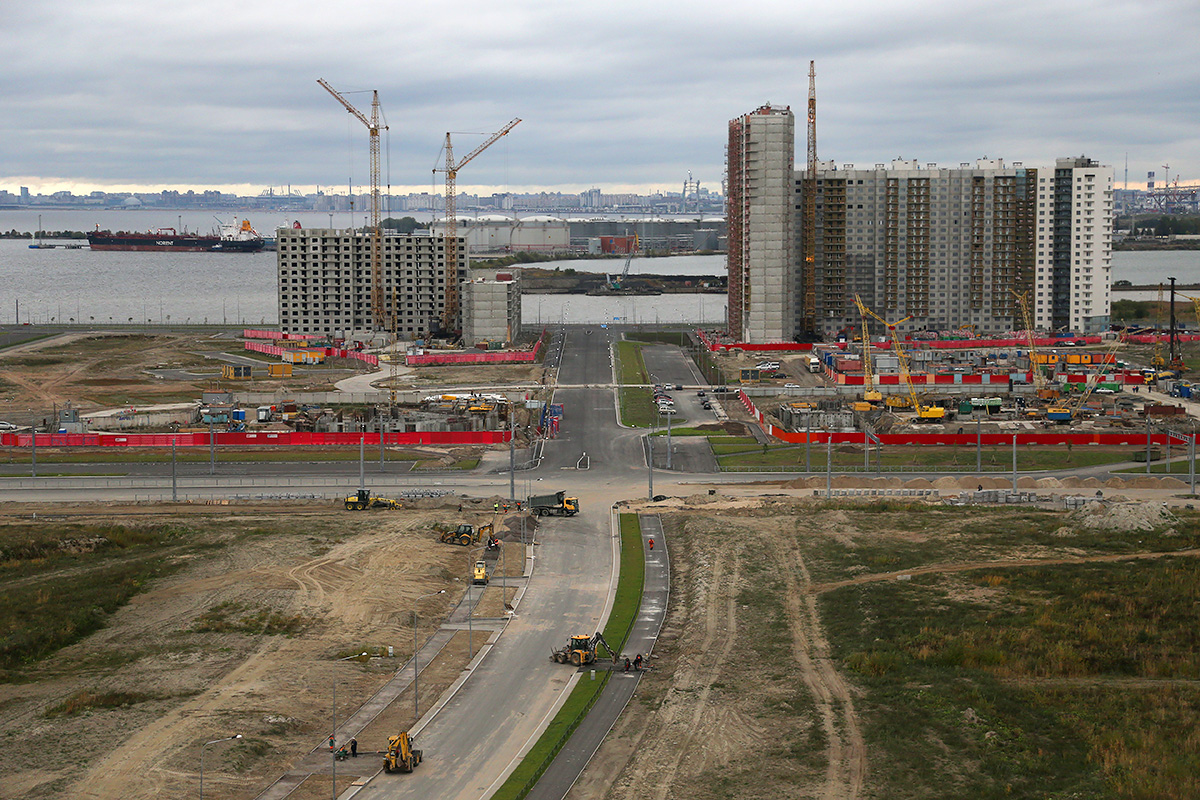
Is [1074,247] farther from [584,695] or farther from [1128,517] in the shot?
[584,695]

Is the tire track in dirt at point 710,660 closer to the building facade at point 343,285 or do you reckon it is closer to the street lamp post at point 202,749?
the street lamp post at point 202,749

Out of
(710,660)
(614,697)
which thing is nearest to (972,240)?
(710,660)

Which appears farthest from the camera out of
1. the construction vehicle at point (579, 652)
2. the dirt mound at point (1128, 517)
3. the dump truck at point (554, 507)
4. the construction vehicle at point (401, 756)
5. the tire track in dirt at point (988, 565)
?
the dump truck at point (554, 507)

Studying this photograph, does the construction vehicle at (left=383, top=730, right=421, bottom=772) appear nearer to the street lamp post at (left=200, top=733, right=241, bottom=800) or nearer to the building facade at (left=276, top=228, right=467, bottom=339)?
the street lamp post at (left=200, top=733, right=241, bottom=800)

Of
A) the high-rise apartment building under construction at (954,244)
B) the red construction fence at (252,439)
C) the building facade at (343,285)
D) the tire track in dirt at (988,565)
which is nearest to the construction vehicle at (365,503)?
the red construction fence at (252,439)

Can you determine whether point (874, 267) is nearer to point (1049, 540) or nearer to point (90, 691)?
point (1049, 540)

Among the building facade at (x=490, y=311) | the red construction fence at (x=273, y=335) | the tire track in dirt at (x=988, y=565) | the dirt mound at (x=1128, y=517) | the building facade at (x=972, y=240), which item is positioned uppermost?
the building facade at (x=972, y=240)
